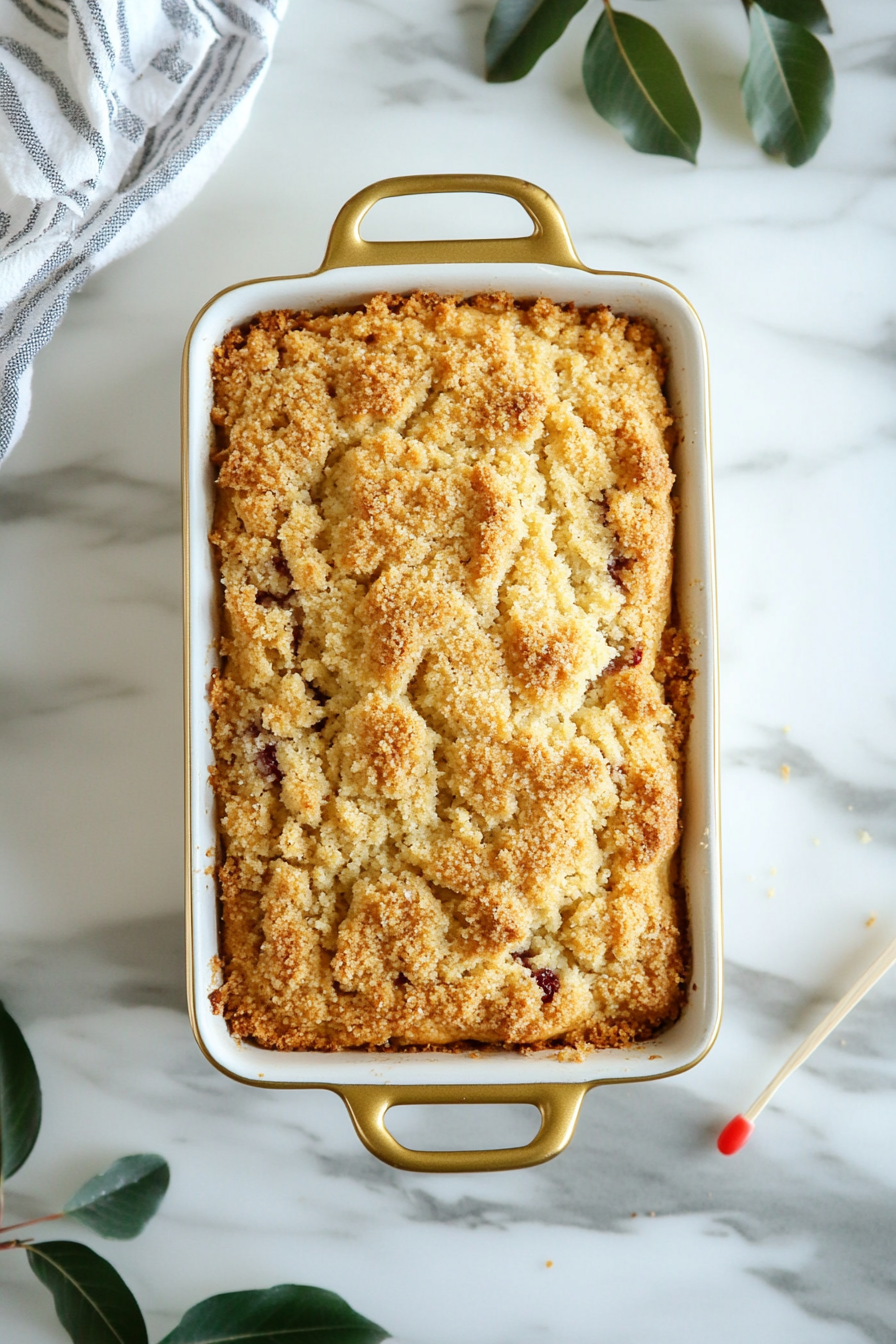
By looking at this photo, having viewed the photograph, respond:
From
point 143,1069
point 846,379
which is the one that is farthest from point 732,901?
point 143,1069

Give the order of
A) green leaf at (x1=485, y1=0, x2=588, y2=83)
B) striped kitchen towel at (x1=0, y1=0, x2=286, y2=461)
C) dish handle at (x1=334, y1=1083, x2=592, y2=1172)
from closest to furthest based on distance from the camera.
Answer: dish handle at (x1=334, y1=1083, x2=592, y2=1172)
striped kitchen towel at (x1=0, y1=0, x2=286, y2=461)
green leaf at (x1=485, y1=0, x2=588, y2=83)

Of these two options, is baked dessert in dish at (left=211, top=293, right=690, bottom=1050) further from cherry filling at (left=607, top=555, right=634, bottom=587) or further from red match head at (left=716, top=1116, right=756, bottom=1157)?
red match head at (left=716, top=1116, right=756, bottom=1157)

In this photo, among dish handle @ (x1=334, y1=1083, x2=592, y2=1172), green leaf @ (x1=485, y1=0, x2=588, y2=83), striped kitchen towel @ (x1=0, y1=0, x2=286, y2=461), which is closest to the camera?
dish handle @ (x1=334, y1=1083, x2=592, y2=1172)

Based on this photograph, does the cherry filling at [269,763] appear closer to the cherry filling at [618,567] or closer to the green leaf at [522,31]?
the cherry filling at [618,567]

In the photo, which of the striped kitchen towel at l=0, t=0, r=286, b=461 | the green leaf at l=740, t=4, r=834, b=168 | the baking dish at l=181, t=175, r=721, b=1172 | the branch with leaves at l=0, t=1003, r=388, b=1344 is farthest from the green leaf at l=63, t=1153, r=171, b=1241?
the green leaf at l=740, t=4, r=834, b=168

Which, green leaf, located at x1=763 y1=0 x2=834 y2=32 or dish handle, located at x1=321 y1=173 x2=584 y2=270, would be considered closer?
dish handle, located at x1=321 y1=173 x2=584 y2=270

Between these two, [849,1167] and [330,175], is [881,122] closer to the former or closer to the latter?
[330,175]

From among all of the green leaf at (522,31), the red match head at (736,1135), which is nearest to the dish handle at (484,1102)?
the red match head at (736,1135)
